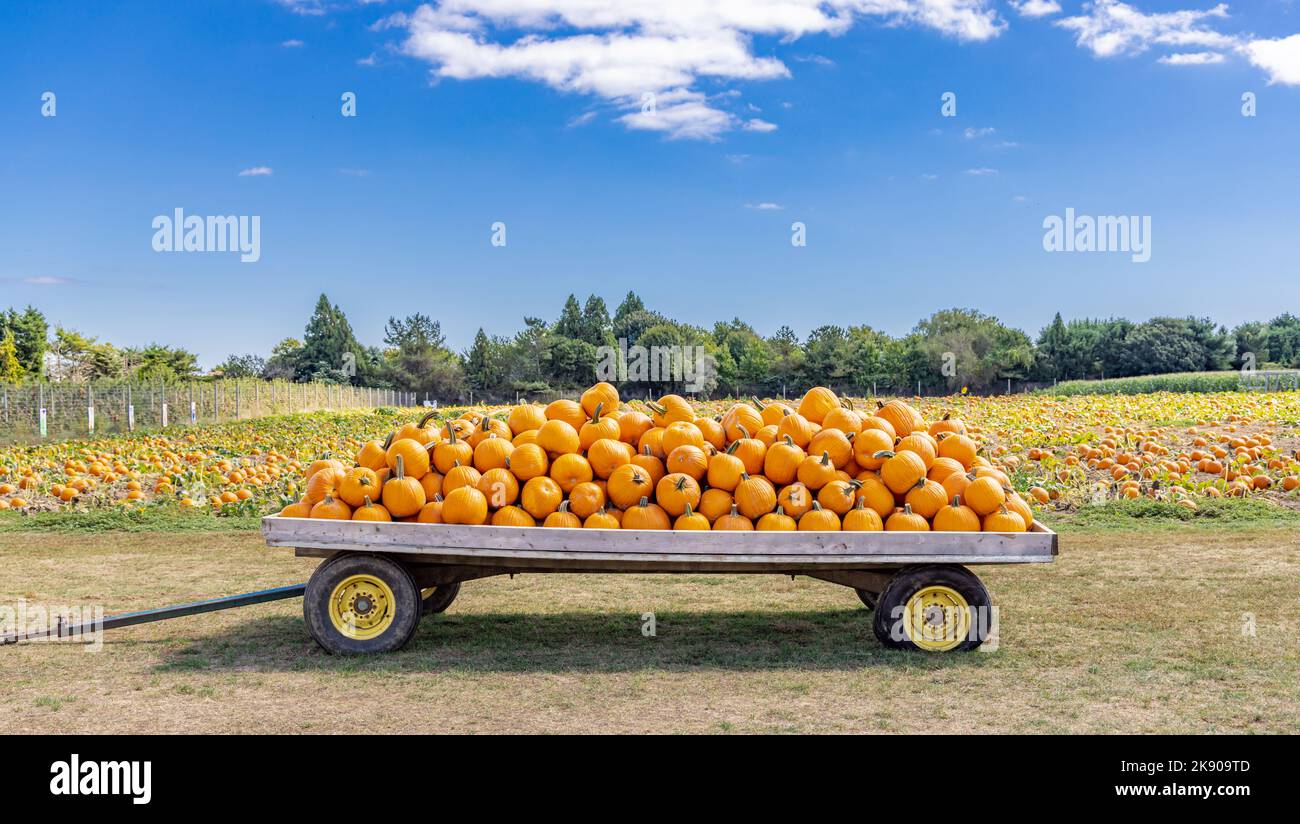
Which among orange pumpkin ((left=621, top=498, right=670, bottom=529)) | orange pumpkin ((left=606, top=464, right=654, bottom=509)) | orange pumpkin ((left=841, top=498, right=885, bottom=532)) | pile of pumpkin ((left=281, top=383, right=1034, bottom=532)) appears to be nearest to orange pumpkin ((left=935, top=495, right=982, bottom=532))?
pile of pumpkin ((left=281, top=383, right=1034, bottom=532))

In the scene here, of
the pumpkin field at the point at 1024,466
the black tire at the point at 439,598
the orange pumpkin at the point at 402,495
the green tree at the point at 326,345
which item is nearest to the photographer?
the orange pumpkin at the point at 402,495

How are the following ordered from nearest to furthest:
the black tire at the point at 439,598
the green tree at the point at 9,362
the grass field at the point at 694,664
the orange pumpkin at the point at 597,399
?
the grass field at the point at 694,664, the orange pumpkin at the point at 597,399, the black tire at the point at 439,598, the green tree at the point at 9,362

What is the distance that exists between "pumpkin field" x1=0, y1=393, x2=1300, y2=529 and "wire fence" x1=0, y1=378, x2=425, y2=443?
6490mm

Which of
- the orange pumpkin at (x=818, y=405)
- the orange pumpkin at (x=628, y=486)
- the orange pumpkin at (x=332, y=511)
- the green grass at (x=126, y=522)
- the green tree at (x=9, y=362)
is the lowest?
the green grass at (x=126, y=522)

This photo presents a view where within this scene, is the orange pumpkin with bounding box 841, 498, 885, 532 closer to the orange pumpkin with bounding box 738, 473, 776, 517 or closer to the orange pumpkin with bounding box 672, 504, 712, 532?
the orange pumpkin with bounding box 738, 473, 776, 517

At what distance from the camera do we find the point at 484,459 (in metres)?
6.84

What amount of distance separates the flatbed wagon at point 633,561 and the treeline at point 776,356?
1778 inches

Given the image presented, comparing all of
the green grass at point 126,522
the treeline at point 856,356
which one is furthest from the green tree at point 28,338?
the green grass at point 126,522

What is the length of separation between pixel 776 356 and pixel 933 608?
194 ft

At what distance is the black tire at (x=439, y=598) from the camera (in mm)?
7523

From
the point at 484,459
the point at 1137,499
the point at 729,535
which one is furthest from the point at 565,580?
the point at 1137,499

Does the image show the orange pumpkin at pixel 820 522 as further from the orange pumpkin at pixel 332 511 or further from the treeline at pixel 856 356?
the treeline at pixel 856 356

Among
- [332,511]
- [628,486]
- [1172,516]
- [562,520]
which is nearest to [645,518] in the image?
[628,486]

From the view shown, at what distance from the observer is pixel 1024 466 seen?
1445 cm
